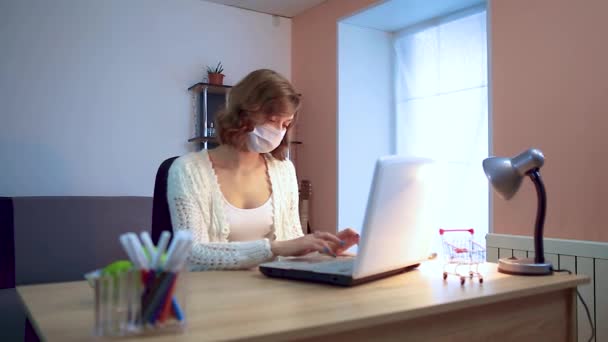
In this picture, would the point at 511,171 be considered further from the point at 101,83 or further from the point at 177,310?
the point at 101,83

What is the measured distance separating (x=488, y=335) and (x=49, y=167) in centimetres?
241

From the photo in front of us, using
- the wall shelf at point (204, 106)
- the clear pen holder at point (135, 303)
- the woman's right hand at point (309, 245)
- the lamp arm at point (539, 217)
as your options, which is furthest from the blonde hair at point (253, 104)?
the wall shelf at point (204, 106)

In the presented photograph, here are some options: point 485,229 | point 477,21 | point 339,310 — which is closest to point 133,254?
point 339,310

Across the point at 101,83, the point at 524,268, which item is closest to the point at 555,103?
the point at 524,268

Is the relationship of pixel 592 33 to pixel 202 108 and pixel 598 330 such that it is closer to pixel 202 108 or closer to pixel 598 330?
pixel 598 330

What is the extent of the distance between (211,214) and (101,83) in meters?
1.70

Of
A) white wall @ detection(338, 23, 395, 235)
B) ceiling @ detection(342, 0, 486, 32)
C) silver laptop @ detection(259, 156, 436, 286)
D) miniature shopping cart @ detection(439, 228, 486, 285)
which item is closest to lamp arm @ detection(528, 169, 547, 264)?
miniature shopping cart @ detection(439, 228, 486, 285)

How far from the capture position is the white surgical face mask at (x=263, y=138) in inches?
61.6

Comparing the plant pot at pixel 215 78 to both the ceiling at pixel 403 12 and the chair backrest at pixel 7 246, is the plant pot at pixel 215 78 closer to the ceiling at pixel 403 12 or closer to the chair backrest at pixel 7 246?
the ceiling at pixel 403 12

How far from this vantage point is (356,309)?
847mm

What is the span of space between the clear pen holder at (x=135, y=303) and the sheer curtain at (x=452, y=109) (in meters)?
1.95

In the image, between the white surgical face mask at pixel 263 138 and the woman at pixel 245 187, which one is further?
the white surgical face mask at pixel 263 138

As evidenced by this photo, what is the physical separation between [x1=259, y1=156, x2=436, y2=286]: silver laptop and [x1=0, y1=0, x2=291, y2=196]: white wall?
1.99 m

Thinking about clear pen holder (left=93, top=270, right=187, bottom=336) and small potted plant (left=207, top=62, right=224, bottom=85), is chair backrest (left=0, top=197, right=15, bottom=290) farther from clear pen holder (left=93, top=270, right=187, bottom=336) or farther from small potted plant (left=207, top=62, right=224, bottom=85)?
clear pen holder (left=93, top=270, right=187, bottom=336)
